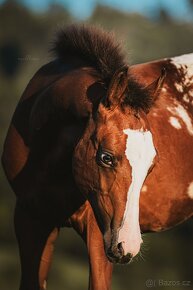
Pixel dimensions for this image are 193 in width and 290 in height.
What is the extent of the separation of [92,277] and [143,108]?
4.49 feet

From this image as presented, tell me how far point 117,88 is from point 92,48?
0.87 meters

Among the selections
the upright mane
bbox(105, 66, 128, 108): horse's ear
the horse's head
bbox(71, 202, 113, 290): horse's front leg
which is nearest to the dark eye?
the horse's head

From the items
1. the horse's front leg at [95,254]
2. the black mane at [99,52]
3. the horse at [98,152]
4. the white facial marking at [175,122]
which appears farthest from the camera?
the white facial marking at [175,122]

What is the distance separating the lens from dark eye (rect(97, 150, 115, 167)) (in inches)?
221

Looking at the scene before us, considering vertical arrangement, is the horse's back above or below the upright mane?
below

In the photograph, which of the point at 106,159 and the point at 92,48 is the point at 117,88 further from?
the point at 92,48

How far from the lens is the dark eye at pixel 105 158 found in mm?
5621

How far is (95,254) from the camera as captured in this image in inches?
253

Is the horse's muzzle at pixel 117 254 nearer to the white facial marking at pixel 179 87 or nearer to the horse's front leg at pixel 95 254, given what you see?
the horse's front leg at pixel 95 254

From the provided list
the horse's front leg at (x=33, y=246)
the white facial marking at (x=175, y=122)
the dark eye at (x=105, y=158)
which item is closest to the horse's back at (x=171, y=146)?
the white facial marking at (x=175, y=122)

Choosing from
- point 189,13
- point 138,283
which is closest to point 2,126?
point 138,283

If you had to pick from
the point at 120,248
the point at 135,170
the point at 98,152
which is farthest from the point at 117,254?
the point at 98,152

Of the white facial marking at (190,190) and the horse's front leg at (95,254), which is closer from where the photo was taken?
the horse's front leg at (95,254)

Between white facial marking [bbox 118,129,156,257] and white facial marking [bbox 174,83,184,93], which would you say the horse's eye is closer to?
white facial marking [bbox 118,129,156,257]
